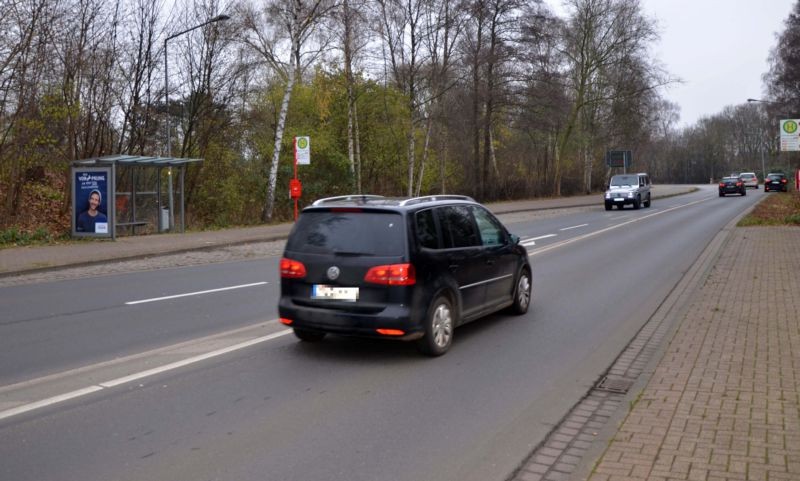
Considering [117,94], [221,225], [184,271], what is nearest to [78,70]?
[117,94]

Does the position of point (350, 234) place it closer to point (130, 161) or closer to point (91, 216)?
point (91, 216)

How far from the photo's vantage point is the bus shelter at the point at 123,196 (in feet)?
65.0

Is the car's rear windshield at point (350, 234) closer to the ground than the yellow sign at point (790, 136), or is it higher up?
closer to the ground

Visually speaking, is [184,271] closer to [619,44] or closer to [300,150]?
[300,150]

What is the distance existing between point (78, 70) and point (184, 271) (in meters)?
12.0

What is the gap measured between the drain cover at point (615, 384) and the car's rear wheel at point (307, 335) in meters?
2.88

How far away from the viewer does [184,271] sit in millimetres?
14289

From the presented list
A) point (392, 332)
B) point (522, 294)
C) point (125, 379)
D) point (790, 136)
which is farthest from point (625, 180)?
point (125, 379)

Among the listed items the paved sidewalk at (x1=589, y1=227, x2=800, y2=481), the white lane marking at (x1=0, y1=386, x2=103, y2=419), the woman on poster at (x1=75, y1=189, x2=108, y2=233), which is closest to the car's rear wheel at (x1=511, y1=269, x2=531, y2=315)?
the paved sidewalk at (x1=589, y1=227, x2=800, y2=481)

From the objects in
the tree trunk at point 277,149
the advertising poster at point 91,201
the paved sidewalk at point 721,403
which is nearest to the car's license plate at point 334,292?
the paved sidewalk at point 721,403

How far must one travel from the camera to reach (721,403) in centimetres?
532

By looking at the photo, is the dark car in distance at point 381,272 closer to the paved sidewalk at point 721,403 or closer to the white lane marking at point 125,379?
the white lane marking at point 125,379

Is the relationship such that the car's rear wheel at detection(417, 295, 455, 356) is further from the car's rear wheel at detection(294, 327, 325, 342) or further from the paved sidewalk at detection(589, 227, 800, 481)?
the paved sidewalk at detection(589, 227, 800, 481)

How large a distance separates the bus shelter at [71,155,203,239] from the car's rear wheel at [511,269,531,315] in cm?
1410
